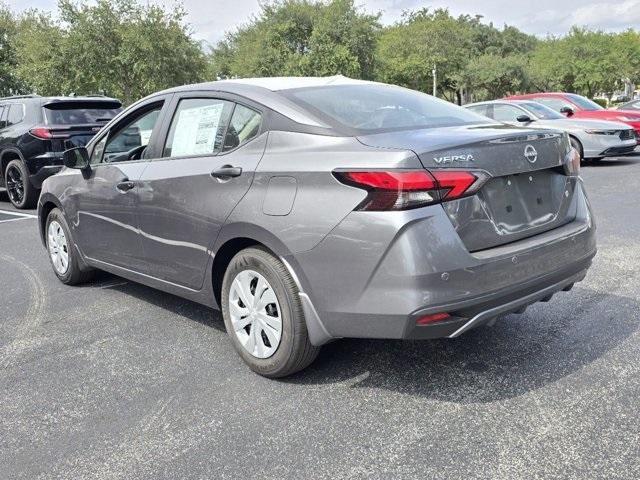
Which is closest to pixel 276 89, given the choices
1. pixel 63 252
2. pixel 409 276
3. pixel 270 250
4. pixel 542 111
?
pixel 270 250

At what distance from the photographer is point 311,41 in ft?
120

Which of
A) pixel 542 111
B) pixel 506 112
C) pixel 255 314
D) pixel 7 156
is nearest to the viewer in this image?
pixel 255 314

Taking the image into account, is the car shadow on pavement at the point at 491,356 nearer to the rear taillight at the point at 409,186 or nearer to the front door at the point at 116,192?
the front door at the point at 116,192

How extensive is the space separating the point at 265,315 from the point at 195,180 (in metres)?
0.92

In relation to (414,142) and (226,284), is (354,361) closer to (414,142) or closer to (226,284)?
(226,284)

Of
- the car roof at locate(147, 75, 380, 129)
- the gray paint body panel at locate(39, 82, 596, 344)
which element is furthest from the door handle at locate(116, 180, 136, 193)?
the car roof at locate(147, 75, 380, 129)

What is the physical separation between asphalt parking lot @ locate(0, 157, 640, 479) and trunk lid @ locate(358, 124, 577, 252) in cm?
78

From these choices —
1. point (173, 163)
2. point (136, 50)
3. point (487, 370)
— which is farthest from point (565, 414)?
point (136, 50)

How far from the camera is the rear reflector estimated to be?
2.71 meters

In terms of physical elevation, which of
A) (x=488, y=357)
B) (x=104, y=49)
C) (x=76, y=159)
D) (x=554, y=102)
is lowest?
(x=488, y=357)

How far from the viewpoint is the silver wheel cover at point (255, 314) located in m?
3.20

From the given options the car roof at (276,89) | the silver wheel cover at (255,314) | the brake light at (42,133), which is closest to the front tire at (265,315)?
the silver wheel cover at (255,314)

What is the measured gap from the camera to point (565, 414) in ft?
9.16

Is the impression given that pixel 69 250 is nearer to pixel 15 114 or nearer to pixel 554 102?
pixel 15 114
